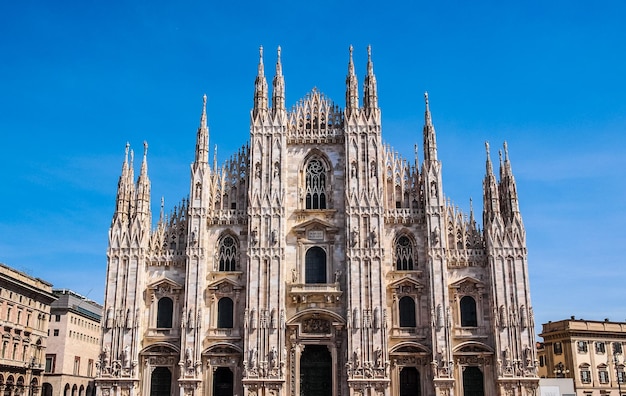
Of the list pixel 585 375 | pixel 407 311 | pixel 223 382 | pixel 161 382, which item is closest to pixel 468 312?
pixel 407 311

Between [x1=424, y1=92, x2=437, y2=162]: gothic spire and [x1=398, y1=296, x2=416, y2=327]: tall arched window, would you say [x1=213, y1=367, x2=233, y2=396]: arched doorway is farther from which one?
[x1=424, y1=92, x2=437, y2=162]: gothic spire

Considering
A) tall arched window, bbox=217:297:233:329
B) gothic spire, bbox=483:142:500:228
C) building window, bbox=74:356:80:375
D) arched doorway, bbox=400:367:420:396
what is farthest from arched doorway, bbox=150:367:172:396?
building window, bbox=74:356:80:375

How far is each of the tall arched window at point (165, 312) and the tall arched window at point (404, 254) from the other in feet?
49.9

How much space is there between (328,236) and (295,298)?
478 centimetres

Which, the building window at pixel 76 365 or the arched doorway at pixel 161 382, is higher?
the building window at pixel 76 365

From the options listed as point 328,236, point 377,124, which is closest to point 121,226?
point 328,236

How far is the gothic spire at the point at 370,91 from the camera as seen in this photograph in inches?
1961

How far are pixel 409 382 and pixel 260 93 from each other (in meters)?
22.0

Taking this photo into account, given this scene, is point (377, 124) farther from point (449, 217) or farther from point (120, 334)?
point (120, 334)

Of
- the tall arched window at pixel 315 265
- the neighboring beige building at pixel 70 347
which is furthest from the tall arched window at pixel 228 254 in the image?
the neighboring beige building at pixel 70 347

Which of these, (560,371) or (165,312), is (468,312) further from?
(560,371)

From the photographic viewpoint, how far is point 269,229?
4700 cm

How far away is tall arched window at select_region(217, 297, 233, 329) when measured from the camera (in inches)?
1820

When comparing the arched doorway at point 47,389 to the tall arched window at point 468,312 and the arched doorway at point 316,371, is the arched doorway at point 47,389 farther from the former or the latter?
the tall arched window at point 468,312
